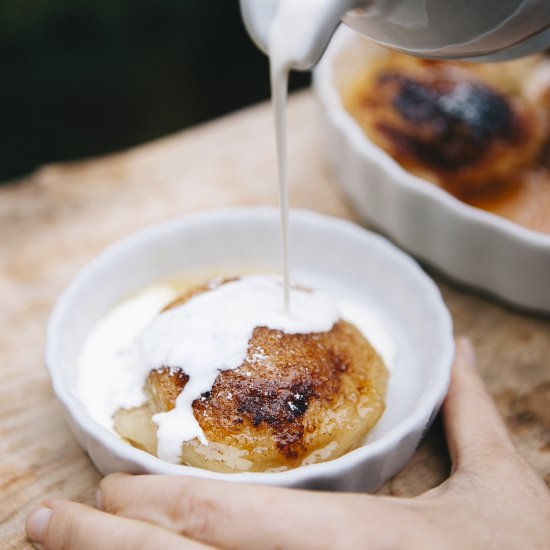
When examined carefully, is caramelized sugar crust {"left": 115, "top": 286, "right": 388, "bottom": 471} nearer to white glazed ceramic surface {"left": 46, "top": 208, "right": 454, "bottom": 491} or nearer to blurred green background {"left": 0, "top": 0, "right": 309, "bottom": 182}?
white glazed ceramic surface {"left": 46, "top": 208, "right": 454, "bottom": 491}

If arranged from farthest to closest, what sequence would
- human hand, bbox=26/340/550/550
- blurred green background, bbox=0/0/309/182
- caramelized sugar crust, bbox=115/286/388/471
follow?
blurred green background, bbox=0/0/309/182
caramelized sugar crust, bbox=115/286/388/471
human hand, bbox=26/340/550/550

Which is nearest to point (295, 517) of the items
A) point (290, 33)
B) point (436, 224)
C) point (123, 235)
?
point (290, 33)

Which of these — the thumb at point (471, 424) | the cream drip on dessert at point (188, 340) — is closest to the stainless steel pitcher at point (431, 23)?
the cream drip on dessert at point (188, 340)

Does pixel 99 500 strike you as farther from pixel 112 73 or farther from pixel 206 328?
pixel 112 73

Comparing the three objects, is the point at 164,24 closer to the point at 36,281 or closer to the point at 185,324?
the point at 36,281

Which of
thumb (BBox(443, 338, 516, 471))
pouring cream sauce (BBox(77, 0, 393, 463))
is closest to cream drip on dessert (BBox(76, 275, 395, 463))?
pouring cream sauce (BBox(77, 0, 393, 463))
